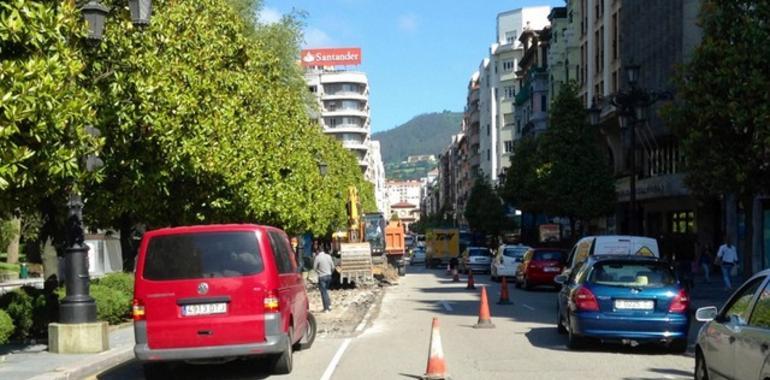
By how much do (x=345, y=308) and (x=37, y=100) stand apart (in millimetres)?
16102

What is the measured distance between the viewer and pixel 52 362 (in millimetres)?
13344

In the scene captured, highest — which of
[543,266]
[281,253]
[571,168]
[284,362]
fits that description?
[571,168]

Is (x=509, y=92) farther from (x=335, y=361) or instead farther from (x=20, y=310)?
(x=335, y=361)

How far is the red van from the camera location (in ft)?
38.2

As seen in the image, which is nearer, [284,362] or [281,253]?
[284,362]

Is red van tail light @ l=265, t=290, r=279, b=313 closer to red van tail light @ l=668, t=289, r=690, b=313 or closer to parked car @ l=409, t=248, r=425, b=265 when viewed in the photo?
red van tail light @ l=668, t=289, r=690, b=313

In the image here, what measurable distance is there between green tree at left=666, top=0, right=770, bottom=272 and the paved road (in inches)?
206

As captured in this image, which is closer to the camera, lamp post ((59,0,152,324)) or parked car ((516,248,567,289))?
lamp post ((59,0,152,324))

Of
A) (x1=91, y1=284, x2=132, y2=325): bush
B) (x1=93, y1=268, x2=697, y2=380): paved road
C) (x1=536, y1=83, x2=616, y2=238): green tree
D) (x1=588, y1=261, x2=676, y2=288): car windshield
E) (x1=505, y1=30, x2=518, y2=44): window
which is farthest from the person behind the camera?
(x1=505, y1=30, x2=518, y2=44): window

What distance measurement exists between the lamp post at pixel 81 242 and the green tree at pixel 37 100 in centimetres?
44

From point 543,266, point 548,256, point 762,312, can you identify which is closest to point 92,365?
point 762,312

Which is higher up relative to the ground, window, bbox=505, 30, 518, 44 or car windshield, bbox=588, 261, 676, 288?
window, bbox=505, 30, 518, 44

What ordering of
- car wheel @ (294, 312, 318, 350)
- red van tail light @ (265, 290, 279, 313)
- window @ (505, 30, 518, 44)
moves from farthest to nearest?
1. window @ (505, 30, 518, 44)
2. car wheel @ (294, 312, 318, 350)
3. red van tail light @ (265, 290, 279, 313)

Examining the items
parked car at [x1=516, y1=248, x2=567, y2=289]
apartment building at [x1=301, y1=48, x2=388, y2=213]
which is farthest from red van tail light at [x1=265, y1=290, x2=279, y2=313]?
apartment building at [x1=301, y1=48, x2=388, y2=213]
